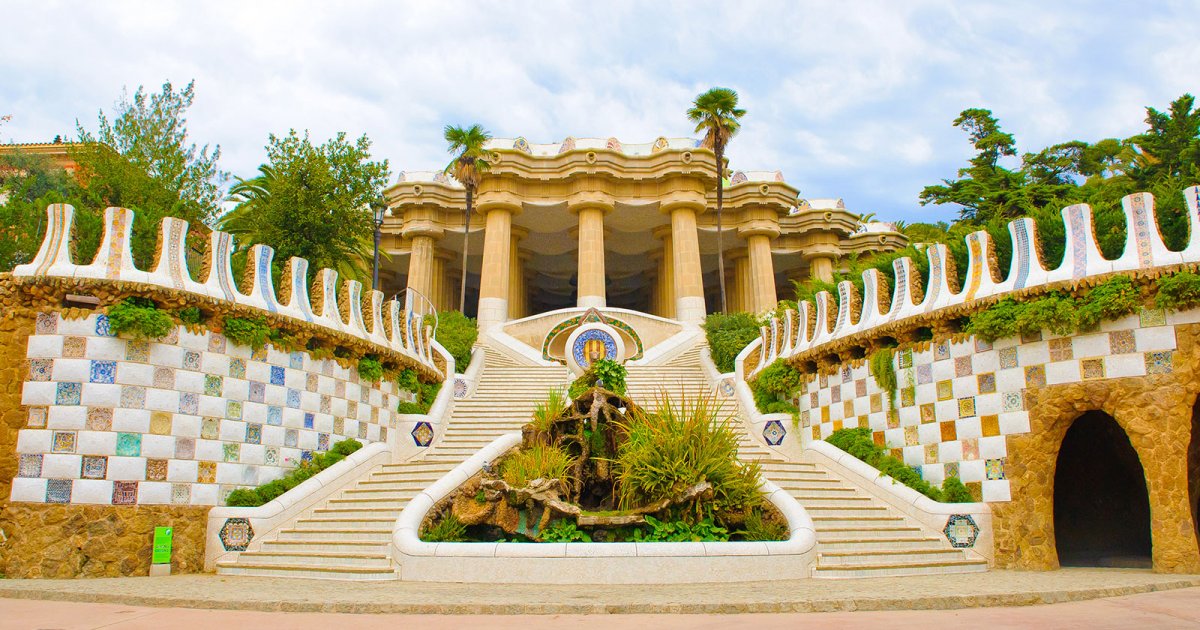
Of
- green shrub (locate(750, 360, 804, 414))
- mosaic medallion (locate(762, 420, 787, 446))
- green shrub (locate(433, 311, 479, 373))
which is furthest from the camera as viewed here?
green shrub (locate(433, 311, 479, 373))

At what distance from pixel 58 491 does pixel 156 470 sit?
3.97 ft

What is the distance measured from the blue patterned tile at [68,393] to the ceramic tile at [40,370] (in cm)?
23

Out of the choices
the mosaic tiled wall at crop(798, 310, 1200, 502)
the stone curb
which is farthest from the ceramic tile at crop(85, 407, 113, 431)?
the mosaic tiled wall at crop(798, 310, 1200, 502)

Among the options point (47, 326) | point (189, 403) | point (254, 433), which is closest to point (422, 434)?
point (254, 433)

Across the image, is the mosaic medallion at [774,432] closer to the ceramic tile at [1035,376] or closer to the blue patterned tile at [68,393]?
the ceramic tile at [1035,376]

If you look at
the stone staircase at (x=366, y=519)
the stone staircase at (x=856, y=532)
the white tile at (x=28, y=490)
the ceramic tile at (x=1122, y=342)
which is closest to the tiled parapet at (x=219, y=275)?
the stone staircase at (x=366, y=519)

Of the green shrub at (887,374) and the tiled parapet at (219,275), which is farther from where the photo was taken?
the green shrub at (887,374)

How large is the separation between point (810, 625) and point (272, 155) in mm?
22368

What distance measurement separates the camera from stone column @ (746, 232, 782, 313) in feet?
130

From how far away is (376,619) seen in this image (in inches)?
290

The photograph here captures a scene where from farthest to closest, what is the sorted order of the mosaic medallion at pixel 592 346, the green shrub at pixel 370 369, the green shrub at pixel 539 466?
the mosaic medallion at pixel 592 346 → the green shrub at pixel 370 369 → the green shrub at pixel 539 466

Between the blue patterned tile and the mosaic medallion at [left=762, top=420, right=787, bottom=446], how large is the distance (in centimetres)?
1228

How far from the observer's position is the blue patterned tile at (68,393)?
1153 cm

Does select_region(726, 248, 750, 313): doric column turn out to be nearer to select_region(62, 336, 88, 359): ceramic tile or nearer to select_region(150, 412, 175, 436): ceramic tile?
select_region(150, 412, 175, 436): ceramic tile
